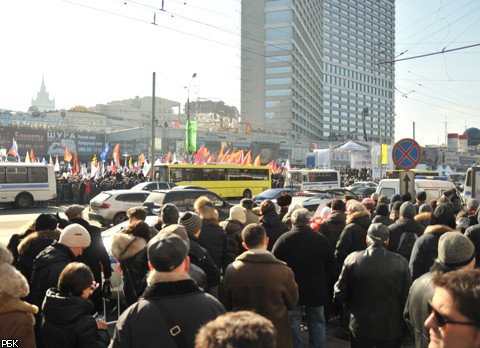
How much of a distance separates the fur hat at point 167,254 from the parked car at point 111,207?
48.5 ft

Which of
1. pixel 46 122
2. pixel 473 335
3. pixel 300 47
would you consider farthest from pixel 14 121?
pixel 473 335

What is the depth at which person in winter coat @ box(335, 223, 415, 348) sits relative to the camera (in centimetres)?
402

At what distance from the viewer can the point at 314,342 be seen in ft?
16.5

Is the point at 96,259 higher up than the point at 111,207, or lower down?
higher up

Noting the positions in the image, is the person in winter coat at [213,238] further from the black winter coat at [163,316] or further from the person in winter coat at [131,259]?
the black winter coat at [163,316]

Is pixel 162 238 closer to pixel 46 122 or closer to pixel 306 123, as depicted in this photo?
pixel 46 122

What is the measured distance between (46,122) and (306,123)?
73459 millimetres

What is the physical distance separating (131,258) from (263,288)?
4.92 ft

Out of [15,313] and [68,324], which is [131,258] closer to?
[68,324]

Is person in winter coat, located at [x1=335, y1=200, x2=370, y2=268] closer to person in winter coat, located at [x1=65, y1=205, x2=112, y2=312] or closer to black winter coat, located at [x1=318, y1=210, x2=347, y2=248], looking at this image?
black winter coat, located at [x1=318, y1=210, x2=347, y2=248]

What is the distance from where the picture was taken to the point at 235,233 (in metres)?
6.04

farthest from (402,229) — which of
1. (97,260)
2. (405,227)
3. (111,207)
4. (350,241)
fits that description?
(111,207)

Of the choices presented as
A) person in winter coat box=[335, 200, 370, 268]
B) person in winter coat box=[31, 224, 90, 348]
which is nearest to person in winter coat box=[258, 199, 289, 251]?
person in winter coat box=[335, 200, 370, 268]

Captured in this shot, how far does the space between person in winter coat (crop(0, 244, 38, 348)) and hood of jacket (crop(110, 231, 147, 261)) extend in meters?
1.35
